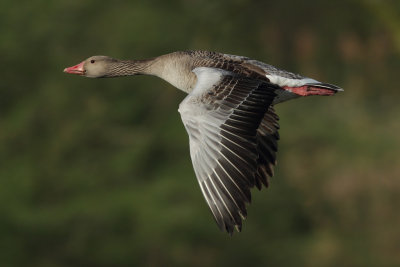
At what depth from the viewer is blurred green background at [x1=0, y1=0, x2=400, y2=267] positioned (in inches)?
695

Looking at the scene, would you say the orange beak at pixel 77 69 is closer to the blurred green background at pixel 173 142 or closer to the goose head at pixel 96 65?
the goose head at pixel 96 65

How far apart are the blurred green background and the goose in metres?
6.66

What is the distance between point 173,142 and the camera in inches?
822

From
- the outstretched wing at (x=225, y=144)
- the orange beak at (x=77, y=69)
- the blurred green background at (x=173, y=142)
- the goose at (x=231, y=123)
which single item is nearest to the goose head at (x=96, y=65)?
the orange beak at (x=77, y=69)

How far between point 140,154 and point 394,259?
6.18m

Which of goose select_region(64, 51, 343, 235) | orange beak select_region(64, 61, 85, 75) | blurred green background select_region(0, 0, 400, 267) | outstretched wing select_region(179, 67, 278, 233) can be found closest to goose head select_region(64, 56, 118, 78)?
orange beak select_region(64, 61, 85, 75)

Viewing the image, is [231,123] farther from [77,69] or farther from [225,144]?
[77,69]

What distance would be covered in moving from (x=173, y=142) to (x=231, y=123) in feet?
39.4

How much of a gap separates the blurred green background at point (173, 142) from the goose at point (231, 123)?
6.66m

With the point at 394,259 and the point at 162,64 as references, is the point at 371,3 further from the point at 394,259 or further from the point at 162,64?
the point at 162,64

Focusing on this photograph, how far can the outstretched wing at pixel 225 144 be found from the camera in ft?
28.3

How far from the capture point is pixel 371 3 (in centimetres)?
1752

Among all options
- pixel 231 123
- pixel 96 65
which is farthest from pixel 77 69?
pixel 231 123

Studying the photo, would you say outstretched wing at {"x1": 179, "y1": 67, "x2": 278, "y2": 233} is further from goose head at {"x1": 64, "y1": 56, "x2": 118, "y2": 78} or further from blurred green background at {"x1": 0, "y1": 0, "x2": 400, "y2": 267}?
blurred green background at {"x1": 0, "y1": 0, "x2": 400, "y2": 267}
